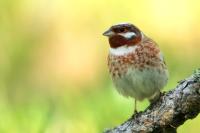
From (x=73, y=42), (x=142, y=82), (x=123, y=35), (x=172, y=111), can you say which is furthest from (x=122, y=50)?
(x=73, y=42)

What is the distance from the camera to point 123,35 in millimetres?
6445

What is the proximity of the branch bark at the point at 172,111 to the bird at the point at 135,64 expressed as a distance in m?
0.43

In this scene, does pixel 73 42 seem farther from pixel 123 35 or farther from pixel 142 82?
pixel 142 82

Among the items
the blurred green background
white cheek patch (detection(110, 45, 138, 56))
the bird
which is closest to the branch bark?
the bird

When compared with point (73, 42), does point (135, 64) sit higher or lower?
higher

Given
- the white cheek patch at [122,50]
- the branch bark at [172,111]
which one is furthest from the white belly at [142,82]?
the branch bark at [172,111]

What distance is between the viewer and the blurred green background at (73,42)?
8711mm

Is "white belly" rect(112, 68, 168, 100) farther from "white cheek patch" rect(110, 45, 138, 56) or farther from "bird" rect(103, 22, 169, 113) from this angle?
"white cheek patch" rect(110, 45, 138, 56)

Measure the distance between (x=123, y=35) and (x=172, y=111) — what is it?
40.5 inches

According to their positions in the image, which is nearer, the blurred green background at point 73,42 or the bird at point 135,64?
the bird at point 135,64

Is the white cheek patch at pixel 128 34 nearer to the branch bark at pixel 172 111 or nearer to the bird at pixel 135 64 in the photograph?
the bird at pixel 135 64

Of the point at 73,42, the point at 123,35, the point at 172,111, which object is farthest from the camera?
the point at 73,42

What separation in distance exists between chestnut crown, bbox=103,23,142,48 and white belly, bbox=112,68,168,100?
8.3 inches

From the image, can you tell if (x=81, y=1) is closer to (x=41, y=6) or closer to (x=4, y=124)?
(x=41, y=6)
